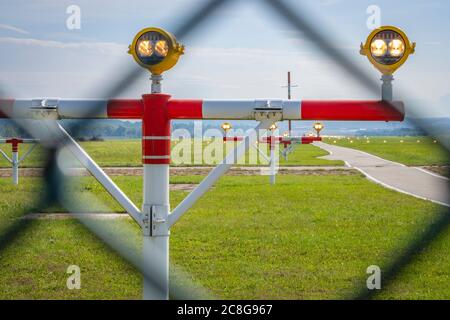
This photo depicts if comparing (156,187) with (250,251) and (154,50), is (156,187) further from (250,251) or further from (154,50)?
(250,251)

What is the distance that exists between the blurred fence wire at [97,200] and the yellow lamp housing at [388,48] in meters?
0.12

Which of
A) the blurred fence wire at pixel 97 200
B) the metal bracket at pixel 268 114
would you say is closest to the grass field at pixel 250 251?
the blurred fence wire at pixel 97 200

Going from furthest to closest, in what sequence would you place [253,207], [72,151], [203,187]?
[253,207], [203,187], [72,151]

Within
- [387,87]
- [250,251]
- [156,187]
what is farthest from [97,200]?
[250,251]

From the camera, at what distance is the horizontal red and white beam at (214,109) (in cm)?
222

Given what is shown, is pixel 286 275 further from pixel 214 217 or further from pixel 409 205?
pixel 409 205

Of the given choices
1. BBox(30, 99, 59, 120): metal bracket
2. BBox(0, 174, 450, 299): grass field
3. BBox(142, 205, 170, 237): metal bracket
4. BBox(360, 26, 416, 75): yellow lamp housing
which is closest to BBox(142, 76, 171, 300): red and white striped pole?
BBox(142, 205, 170, 237): metal bracket

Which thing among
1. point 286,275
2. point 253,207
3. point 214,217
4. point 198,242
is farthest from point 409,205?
point 286,275

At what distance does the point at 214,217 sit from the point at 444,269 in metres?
3.90

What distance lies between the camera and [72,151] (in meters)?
2.31

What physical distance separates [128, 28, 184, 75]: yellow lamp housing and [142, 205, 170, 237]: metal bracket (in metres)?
0.64

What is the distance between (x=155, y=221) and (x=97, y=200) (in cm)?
26

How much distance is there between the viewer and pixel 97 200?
8.49ft
